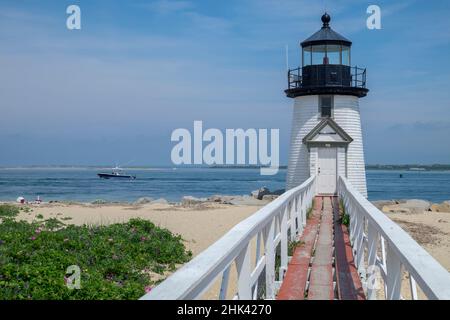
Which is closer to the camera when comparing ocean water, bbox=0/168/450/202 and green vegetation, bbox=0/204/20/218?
green vegetation, bbox=0/204/20/218

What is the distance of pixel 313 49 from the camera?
2361 cm

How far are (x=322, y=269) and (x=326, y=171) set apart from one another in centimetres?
1558

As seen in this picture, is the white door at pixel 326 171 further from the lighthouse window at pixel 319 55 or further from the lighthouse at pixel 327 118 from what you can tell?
the lighthouse window at pixel 319 55

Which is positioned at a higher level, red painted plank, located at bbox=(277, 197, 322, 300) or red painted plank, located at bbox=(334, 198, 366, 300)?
red painted plank, located at bbox=(277, 197, 322, 300)

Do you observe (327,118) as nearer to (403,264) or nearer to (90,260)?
(90,260)

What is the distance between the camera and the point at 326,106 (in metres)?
23.5

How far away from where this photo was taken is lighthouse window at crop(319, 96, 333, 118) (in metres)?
23.4

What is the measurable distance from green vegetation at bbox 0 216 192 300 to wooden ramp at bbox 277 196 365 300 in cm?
271

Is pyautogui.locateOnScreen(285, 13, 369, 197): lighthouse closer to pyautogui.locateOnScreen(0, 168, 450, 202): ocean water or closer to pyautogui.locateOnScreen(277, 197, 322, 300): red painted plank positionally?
pyautogui.locateOnScreen(277, 197, 322, 300): red painted plank

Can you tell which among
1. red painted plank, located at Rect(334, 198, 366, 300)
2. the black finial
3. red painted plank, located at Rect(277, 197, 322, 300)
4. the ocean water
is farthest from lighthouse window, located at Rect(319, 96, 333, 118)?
the ocean water

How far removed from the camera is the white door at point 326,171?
22.5 m

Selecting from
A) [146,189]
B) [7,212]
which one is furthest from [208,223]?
[146,189]
